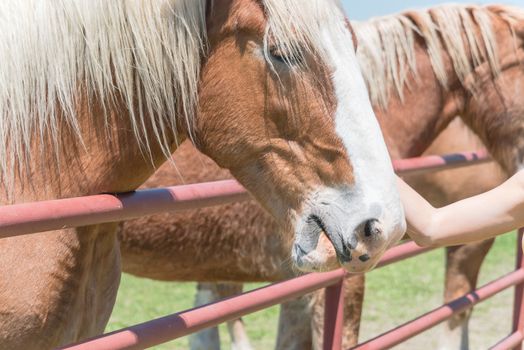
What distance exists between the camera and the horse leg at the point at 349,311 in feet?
11.4

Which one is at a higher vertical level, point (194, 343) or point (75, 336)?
point (75, 336)

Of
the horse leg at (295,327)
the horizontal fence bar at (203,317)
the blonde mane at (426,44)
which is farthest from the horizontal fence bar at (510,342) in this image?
the blonde mane at (426,44)

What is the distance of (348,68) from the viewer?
1643 millimetres

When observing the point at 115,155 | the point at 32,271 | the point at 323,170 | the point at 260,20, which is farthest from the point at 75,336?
the point at 260,20

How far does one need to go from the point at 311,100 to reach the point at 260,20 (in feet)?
0.62

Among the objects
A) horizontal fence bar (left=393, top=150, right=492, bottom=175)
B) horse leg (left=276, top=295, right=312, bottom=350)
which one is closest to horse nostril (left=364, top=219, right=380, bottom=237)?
horizontal fence bar (left=393, top=150, right=492, bottom=175)

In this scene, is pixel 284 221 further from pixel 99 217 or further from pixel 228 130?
pixel 99 217

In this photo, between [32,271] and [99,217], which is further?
[32,271]

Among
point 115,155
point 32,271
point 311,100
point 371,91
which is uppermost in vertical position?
point 311,100

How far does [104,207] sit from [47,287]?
31 centimetres

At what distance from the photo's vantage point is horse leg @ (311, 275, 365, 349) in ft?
11.4

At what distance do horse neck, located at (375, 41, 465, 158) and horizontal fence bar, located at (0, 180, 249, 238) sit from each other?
2073 mm

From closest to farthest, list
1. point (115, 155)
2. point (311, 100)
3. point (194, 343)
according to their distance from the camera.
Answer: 1. point (311, 100)
2. point (115, 155)
3. point (194, 343)

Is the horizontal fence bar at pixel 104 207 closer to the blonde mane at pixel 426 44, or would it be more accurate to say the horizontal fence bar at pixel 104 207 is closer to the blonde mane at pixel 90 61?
the blonde mane at pixel 90 61
